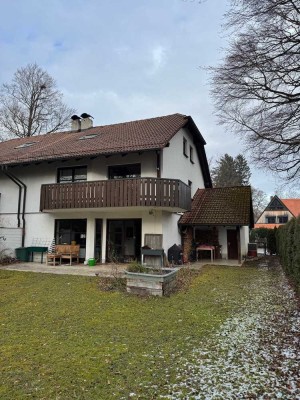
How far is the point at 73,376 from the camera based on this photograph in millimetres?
3252

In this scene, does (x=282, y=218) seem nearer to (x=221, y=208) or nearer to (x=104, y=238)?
(x=221, y=208)

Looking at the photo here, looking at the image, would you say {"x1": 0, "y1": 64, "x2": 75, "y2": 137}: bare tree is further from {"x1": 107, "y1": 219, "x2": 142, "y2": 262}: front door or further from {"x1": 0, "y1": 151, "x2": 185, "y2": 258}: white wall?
{"x1": 107, "y1": 219, "x2": 142, "y2": 262}: front door

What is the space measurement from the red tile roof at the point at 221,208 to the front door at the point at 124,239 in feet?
9.44

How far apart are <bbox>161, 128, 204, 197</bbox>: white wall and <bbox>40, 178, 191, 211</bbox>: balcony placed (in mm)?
1093

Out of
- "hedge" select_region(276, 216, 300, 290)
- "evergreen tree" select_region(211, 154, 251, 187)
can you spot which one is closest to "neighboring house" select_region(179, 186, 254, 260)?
"hedge" select_region(276, 216, 300, 290)

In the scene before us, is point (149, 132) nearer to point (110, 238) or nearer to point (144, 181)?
point (144, 181)

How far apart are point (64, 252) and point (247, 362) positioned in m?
10.6

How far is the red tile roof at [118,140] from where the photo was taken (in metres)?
12.3

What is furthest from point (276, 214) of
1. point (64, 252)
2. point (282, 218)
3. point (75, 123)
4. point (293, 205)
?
point (64, 252)

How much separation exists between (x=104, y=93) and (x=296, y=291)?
13.5 m

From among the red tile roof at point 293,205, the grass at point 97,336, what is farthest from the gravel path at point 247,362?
the red tile roof at point 293,205

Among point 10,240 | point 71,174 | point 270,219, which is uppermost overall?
point 71,174

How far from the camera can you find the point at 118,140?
1373 centimetres

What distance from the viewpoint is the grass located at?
310cm
